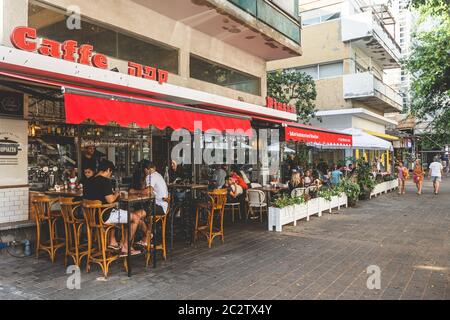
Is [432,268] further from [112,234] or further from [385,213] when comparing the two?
[385,213]

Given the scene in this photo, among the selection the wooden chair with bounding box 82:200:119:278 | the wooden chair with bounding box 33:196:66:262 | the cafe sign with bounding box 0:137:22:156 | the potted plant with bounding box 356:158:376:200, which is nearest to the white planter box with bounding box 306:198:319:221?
the potted plant with bounding box 356:158:376:200

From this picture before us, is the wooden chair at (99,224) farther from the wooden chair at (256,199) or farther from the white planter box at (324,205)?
the white planter box at (324,205)

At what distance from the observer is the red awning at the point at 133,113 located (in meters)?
5.14

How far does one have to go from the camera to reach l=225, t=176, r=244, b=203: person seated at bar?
9.94 metres

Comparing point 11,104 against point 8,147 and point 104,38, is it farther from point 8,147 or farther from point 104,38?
point 104,38

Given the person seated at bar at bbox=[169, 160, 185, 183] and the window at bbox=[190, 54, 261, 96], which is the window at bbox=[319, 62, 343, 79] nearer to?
the window at bbox=[190, 54, 261, 96]

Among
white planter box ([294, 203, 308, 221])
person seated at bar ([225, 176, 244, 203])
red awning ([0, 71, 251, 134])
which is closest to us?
red awning ([0, 71, 251, 134])

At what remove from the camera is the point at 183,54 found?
1059cm

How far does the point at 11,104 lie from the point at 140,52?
363cm

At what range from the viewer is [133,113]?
584 cm

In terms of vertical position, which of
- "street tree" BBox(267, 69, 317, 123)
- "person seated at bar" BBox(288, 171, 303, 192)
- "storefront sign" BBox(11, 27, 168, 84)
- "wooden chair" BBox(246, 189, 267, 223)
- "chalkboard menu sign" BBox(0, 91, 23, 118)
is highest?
"street tree" BBox(267, 69, 317, 123)

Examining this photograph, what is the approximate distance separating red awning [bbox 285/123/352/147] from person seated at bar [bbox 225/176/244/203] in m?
1.91

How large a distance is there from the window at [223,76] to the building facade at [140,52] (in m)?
0.03

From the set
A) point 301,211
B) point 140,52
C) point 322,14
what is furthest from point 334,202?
point 322,14
